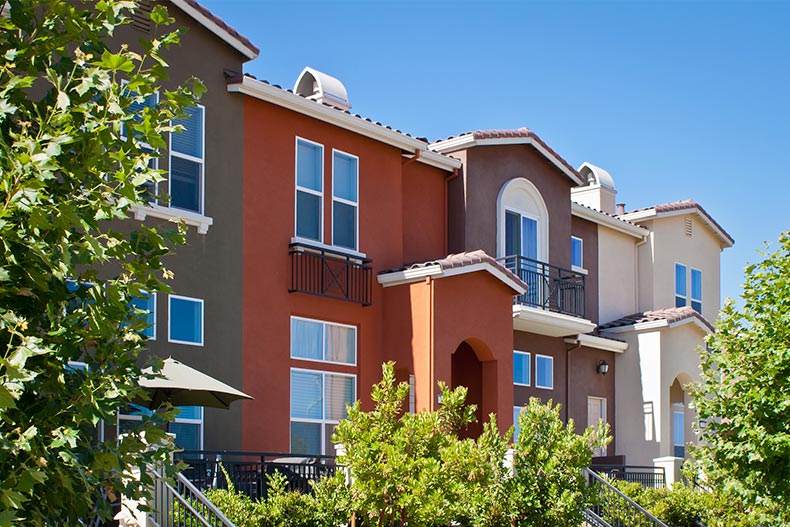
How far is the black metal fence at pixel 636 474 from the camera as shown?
76.6 feet

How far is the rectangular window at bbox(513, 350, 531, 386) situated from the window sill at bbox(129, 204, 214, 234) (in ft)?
33.0

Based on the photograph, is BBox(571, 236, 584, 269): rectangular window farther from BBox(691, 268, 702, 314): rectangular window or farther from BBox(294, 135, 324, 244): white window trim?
BBox(294, 135, 324, 244): white window trim

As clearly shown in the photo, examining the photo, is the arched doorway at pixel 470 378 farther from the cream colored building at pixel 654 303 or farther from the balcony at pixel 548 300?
the cream colored building at pixel 654 303

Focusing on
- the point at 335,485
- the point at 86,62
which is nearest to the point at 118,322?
the point at 86,62

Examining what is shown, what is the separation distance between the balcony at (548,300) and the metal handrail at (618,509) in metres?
4.67

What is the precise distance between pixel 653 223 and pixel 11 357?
27781mm

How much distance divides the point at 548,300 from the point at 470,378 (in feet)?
11.9

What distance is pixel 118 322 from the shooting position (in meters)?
6.47

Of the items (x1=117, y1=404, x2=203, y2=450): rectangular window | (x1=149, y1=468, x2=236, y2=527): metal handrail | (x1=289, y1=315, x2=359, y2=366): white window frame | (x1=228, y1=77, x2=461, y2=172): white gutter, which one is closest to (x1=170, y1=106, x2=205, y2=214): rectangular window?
(x1=228, y1=77, x2=461, y2=172): white gutter

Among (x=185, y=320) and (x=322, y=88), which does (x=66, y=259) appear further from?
(x=322, y=88)

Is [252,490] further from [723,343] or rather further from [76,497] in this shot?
[76,497]

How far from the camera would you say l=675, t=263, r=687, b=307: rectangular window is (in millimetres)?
32219

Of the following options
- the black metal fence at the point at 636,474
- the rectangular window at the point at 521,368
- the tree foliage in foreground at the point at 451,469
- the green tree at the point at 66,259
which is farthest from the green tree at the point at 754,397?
the green tree at the point at 66,259

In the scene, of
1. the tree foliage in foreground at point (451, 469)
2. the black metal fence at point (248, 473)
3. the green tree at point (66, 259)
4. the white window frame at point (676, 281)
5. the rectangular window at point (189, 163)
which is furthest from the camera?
the white window frame at point (676, 281)
